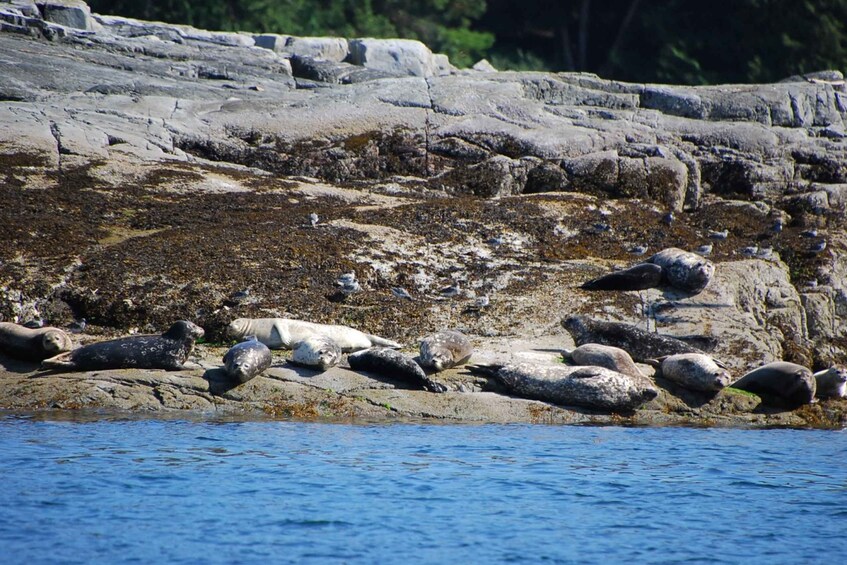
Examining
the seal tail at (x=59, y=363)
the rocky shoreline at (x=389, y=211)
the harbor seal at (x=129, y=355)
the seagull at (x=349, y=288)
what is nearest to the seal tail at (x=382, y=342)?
the rocky shoreline at (x=389, y=211)

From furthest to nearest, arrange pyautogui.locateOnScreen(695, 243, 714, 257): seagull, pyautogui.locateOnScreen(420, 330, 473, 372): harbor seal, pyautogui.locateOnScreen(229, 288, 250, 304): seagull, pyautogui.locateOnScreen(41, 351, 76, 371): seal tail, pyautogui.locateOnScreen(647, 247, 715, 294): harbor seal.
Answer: pyautogui.locateOnScreen(695, 243, 714, 257): seagull < pyautogui.locateOnScreen(647, 247, 715, 294): harbor seal < pyautogui.locateOnScreen(229, 288, 250, 304): seagull < pyautogui.locateOnScreen(420, 330, 473, 372): harbor seal < pyautogui.locateOnScreen(41, 351, 76, 371): seal tail

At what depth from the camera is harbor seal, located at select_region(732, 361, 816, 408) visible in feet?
26.8

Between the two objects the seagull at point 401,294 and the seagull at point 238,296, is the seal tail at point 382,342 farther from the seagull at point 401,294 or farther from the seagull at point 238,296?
the seagull at point 238,296

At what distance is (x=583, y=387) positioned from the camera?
25.9 ft

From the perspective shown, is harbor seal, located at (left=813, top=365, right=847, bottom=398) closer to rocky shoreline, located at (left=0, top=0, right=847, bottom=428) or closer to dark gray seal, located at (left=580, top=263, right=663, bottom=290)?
rocky shoreline, located at (left=0, top=0, right=847, bottom=428)

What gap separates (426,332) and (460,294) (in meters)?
0.88

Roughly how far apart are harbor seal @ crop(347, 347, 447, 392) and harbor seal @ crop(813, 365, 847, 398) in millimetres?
3345

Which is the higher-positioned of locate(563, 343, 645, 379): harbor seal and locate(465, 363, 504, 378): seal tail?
locate(563, 343, 645, 379): harbor seal

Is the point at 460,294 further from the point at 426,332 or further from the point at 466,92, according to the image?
the point at 466,92

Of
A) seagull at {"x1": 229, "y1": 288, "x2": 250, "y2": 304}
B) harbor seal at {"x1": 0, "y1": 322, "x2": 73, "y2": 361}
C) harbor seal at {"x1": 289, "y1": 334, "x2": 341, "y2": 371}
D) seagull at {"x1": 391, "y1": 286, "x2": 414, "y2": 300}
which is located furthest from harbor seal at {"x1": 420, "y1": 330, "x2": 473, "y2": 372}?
harbor seal at {"x1": 0, "y1": 322, "x2": 73, "y2": 361}

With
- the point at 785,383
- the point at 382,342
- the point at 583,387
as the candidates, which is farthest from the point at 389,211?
the point at 785,383

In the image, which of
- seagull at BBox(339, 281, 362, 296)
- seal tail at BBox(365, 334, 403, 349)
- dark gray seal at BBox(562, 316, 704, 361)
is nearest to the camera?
seal tail at BBox(365, 334, 403, 349)

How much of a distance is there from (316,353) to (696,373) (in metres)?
3.09

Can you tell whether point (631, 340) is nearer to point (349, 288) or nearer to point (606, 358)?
point (606, 358)
